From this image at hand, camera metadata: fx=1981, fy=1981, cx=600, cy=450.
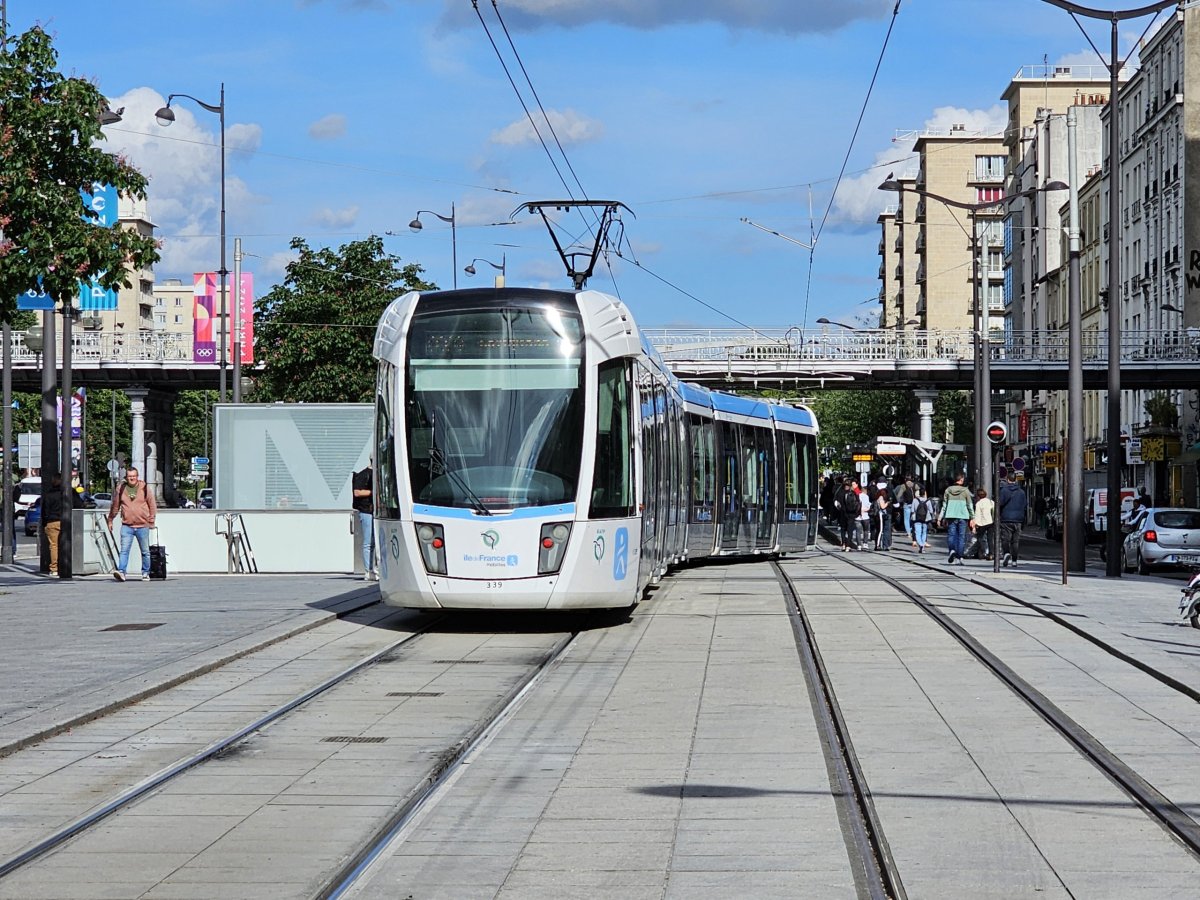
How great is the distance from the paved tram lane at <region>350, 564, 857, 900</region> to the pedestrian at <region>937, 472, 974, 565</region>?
21181 millimetres

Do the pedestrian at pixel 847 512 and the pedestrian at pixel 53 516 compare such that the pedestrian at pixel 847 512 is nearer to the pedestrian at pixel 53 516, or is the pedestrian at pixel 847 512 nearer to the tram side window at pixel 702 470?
the tram side window at pixel 702 470

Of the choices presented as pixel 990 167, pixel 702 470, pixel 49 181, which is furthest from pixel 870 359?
pixel 990 167

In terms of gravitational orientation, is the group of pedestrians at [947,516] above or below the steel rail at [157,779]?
above

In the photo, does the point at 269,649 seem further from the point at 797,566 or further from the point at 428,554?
the point at 797,566

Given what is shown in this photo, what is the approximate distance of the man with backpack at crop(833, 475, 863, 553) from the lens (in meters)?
45.5

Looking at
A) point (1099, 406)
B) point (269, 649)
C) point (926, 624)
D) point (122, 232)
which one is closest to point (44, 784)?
point (269, 649)

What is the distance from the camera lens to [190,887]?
23.3 feet

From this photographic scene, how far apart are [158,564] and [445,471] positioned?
11.5 metres

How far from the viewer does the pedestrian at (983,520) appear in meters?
37.2

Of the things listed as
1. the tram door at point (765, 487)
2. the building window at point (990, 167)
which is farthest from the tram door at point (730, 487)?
the building window at point (990, 167)

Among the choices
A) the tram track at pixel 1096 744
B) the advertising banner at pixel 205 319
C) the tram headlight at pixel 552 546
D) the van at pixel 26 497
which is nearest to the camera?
the tram track at pixel 1096 744

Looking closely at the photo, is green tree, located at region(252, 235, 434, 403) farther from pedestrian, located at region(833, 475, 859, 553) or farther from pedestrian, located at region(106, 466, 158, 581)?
pedestrian, located at region(106, 466, 158, 581)

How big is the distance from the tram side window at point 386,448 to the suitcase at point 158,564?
34.8ft

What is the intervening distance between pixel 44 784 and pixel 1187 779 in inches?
217
